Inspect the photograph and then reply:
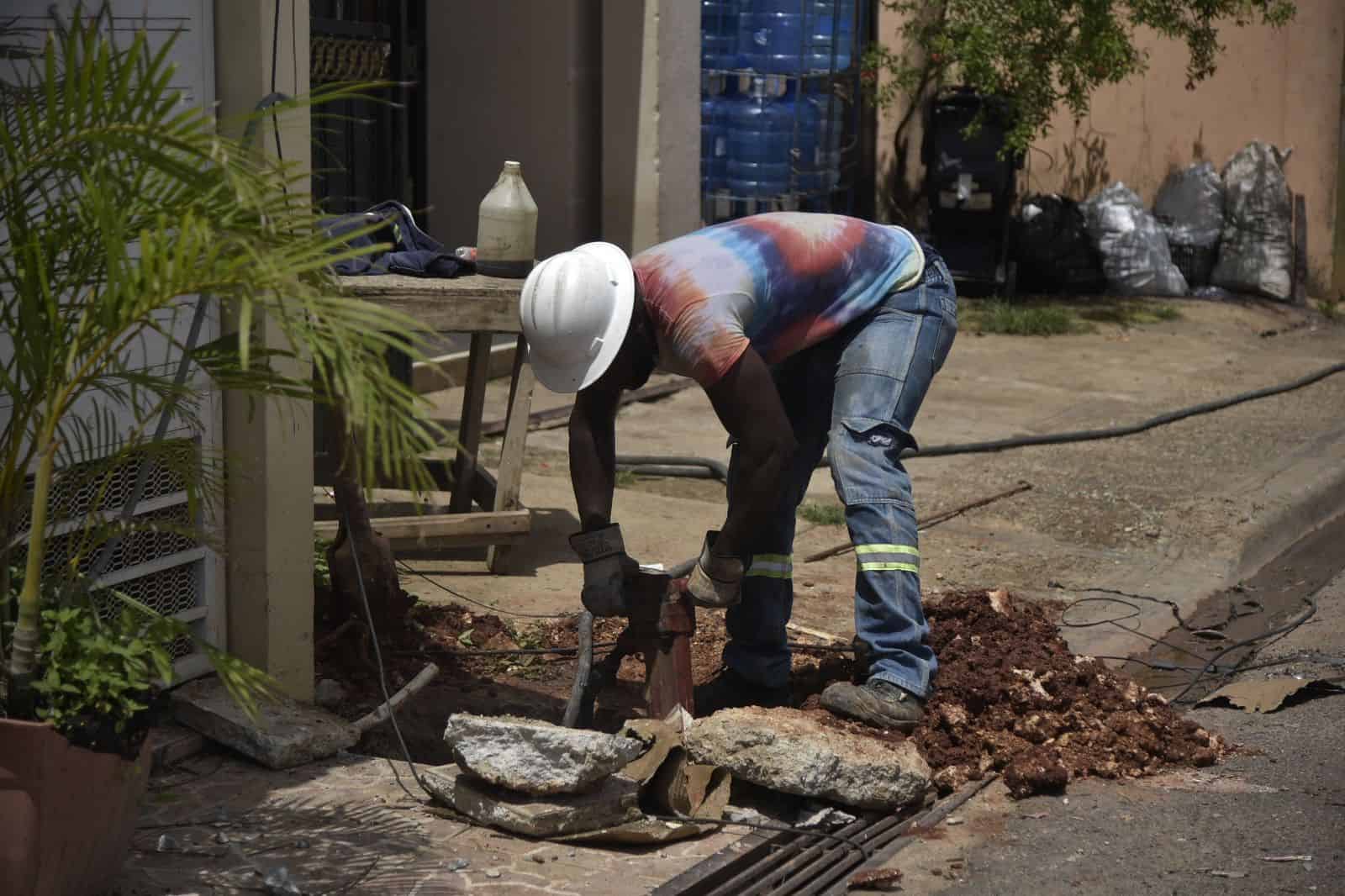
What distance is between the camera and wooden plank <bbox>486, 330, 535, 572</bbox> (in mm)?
6230

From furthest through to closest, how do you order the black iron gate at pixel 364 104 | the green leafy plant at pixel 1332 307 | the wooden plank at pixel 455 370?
the green leafy plant at pixel 1332 307
the wooden plank at pixel 455 370
the black iron gate at pixel 364 104

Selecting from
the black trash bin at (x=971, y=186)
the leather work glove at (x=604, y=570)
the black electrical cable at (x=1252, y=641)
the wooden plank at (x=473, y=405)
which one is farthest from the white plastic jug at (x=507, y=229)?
the black trash bin at (x=971, y=186)

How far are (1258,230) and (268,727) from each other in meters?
12.6

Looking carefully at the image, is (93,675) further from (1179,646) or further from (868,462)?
(1179,646)

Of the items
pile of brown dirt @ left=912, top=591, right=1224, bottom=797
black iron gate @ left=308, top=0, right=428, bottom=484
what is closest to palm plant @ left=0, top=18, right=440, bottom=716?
pile of brown dirt @ left=912, top=591, right=1224, bottom=797

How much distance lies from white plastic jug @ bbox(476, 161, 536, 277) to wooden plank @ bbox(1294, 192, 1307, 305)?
10.9 metres

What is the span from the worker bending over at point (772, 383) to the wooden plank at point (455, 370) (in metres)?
4.27

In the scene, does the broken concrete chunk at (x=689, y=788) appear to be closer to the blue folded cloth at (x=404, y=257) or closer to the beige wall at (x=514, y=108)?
the blue folded cloth at (x=404, y=257)

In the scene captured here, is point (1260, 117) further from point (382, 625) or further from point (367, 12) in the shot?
point (382, 625)

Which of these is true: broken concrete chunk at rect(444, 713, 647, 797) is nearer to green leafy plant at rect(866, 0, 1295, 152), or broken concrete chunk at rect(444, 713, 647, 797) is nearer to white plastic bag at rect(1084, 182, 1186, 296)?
green leafy plant at rect(866, 0, 1295, 152)

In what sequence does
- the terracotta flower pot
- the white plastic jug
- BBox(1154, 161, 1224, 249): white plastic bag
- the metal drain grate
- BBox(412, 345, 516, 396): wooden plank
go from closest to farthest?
the terracotta flower pot < the metal drain grate < the white plastic jug < BBox(412, 345, 516, 396): wooden plank < BBox(1154, 161, 1224, 249): white plastic bag

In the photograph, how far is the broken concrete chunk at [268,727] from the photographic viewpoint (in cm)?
414

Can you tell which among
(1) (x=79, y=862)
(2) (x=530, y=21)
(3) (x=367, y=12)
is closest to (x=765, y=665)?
(1) (x=79, y=862)

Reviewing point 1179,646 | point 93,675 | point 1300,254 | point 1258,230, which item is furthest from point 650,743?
point 1300,254
